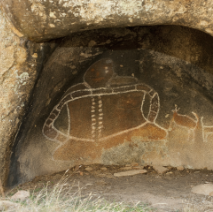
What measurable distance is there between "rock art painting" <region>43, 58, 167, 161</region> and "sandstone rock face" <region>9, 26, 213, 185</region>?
1 centimetres

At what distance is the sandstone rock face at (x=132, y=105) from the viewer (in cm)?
247

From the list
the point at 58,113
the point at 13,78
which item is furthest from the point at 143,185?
the point at 13,78

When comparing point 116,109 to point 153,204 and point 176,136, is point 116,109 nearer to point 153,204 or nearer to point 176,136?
point 176,136

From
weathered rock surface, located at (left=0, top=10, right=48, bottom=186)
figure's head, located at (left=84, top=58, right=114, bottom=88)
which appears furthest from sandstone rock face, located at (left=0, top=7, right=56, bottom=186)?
figure's head, located at (left=84, top=58, right=114, bottom=88)

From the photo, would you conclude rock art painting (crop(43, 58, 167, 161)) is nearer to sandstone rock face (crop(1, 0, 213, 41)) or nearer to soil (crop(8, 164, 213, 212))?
soil (crop(8, 164, 213, 212))

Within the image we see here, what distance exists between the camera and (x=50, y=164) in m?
2.63

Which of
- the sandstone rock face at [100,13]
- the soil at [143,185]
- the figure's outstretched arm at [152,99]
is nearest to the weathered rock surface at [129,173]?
the soil at [143,185]

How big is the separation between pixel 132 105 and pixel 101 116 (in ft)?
1.16

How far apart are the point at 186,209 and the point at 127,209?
374 millimetres

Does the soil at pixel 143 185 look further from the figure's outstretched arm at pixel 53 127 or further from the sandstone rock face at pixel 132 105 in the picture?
the figure's outstretched arm at pixel 53 127

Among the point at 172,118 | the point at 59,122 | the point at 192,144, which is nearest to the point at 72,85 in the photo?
the point at 59,122

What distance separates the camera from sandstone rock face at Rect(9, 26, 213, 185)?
2.47 metres

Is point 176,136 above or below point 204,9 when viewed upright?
below

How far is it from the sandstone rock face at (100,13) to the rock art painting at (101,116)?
104 centimetres
